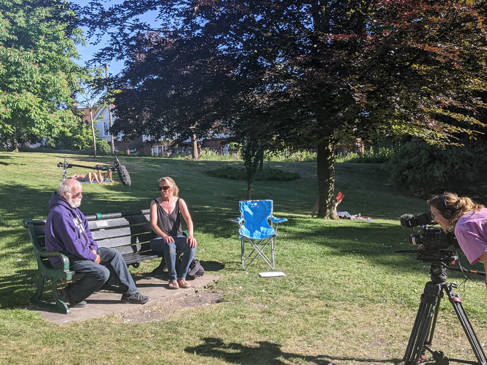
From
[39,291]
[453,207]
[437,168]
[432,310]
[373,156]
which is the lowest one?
[39,291]

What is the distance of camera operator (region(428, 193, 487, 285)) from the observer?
268 cm

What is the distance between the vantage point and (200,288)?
18.8 ft

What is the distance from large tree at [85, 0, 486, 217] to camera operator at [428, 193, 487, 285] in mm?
5363

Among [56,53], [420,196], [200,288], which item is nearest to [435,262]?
[200,288]

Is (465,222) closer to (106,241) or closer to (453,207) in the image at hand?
(453,207)

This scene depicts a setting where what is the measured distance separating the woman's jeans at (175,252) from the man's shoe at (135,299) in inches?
26.4

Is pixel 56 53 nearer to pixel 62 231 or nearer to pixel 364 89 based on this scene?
pixel 364 89

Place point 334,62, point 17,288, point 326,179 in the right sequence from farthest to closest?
1. point 326,179
2. point 334,62
3. point 17,288

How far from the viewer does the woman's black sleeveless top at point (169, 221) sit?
6.09 meters

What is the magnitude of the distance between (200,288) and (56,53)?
22585mm

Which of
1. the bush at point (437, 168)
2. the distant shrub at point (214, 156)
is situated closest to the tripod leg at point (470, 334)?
the bush at point (437, 168)

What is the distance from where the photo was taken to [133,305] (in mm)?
5039

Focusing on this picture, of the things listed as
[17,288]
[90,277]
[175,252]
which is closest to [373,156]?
[175,252]

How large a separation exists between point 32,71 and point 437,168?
1872 centimetres
